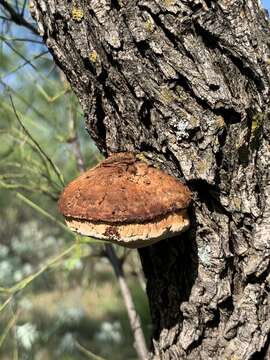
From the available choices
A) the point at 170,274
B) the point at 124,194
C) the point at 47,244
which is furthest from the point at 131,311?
the point at 47,244

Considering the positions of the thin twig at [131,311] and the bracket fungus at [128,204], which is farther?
the thin twig at [131,311]

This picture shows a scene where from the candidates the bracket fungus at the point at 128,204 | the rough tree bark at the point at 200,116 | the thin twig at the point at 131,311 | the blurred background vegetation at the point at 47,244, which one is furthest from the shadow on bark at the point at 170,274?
the thin twig at the point at 131,311

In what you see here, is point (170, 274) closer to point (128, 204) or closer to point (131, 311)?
point (128, 204)

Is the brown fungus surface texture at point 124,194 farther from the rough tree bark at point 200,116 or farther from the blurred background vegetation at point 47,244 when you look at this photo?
the blurred background vegetation at point 47,244

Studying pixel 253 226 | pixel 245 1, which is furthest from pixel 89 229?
pixel 245 1

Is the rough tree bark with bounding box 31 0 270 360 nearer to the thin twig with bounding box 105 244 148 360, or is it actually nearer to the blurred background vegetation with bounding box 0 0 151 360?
the blurred background vegetation with bounding box 0 0 151 360
